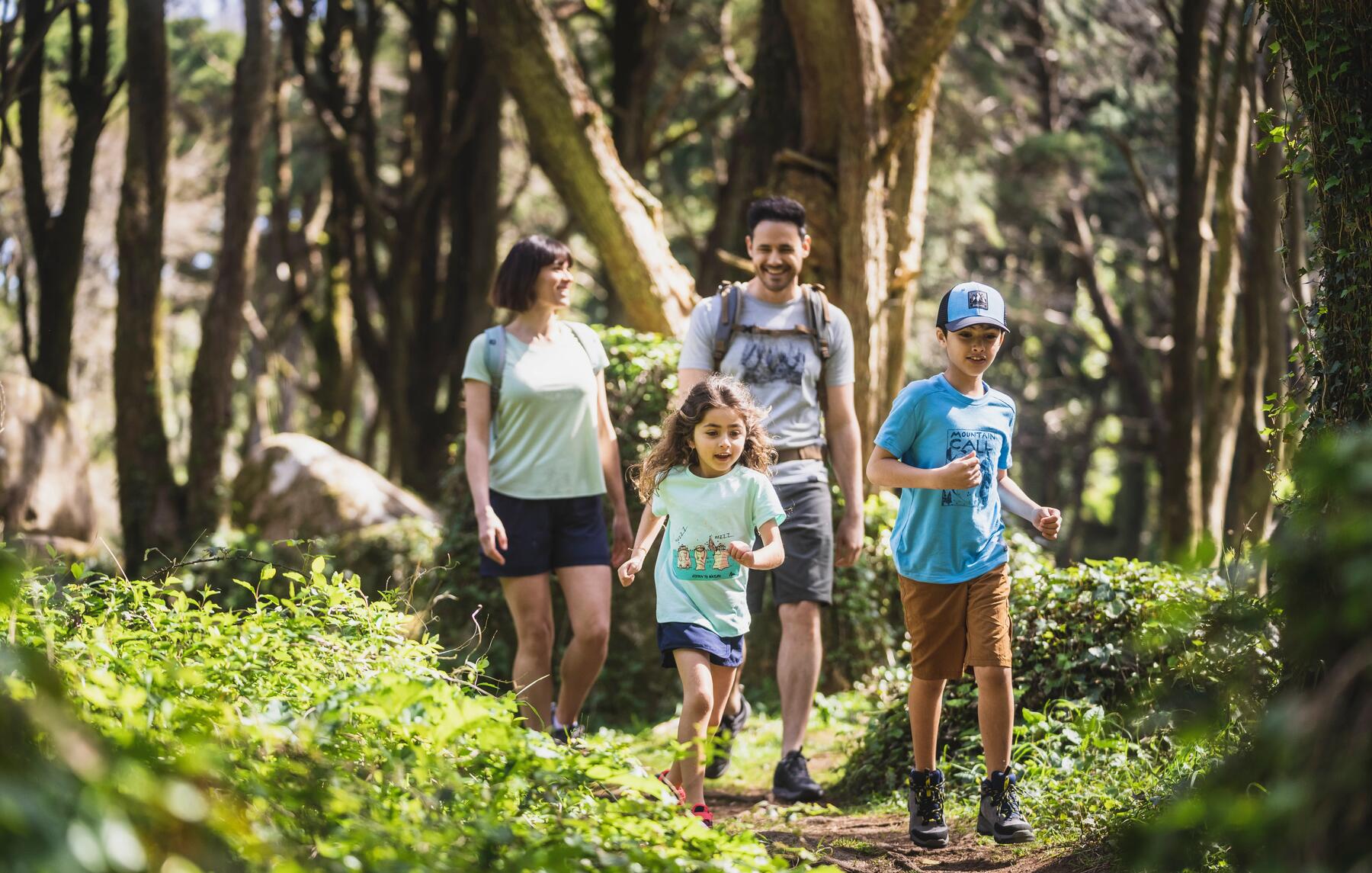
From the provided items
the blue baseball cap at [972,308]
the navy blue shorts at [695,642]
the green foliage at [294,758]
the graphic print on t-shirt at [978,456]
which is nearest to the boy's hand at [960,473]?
the graphic print on t-shirt at [978,456]

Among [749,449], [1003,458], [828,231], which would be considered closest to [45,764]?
[749,449]

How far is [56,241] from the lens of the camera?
41.1 feet

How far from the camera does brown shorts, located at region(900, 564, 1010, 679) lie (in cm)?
Result: 464

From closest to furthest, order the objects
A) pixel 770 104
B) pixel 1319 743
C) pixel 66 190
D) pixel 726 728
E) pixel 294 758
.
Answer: pixel 1319 743, pixel 294 758, pixel 726 728, pixel 770 104, pixel 66 190

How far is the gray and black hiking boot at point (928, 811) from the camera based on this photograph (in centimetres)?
462

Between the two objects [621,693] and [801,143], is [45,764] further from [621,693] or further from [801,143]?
[801,143]

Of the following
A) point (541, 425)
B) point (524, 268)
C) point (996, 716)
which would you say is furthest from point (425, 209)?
point (996, 716)

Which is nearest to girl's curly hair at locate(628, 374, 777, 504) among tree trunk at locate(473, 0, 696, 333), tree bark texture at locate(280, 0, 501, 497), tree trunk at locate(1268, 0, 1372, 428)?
tree trunk at locate(1268, 0, 1372, 428)

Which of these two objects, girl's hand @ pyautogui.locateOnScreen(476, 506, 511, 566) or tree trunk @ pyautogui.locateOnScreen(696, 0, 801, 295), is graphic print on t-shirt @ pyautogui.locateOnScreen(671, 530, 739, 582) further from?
tree trunk @ pyautogui.locateOnScreen(696, 0, 801, 295)

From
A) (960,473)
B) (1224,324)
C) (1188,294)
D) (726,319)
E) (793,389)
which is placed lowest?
(960,473)

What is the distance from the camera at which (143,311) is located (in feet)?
39.4

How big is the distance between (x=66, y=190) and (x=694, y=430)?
32.7ft

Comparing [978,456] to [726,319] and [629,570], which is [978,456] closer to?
[629,570]

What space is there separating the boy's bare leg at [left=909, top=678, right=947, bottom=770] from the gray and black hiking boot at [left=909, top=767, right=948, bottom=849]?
85 mm
